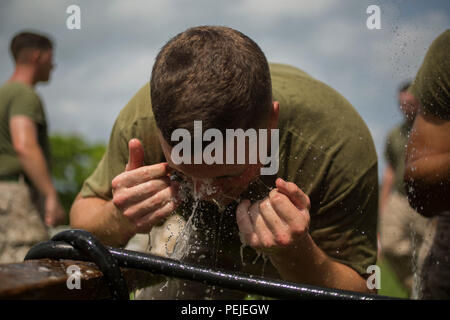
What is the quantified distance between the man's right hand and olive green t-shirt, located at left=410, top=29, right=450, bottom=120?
1.07 metres

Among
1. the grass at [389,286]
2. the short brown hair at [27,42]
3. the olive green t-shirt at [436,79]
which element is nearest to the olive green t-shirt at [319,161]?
the olive green t-shirt at [436,79]

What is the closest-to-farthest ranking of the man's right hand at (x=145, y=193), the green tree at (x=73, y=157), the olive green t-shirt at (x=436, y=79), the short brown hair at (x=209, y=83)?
1. the short brown hair at (x=209, y=83)
2. the man's right hand at (x=145, y=193)
3. the olive green t-shirt at (x=436, y=79)
4. the green tree at (x=73, y=157)

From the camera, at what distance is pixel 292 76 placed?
7.38 ft

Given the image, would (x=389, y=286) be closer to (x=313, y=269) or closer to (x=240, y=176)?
(x=313, y=269)

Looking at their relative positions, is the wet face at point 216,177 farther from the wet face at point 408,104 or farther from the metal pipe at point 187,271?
the wet face at point 408,104

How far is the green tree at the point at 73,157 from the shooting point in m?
10.9

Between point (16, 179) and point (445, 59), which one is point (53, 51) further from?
point (445, 59)

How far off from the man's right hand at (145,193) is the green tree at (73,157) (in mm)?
9461

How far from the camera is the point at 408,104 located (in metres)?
2.17

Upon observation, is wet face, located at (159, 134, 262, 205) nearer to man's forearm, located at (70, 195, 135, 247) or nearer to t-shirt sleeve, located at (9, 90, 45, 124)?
man's forearm, located at (70, 195, 135, 247)

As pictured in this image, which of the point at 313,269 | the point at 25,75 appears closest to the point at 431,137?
the point at 313,269

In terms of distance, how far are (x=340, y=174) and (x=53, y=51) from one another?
3.04 metres

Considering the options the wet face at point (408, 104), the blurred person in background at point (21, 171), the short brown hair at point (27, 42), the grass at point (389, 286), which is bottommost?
the grass at point (389, 286)

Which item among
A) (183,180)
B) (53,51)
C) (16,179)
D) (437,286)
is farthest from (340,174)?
A: (53,51)
